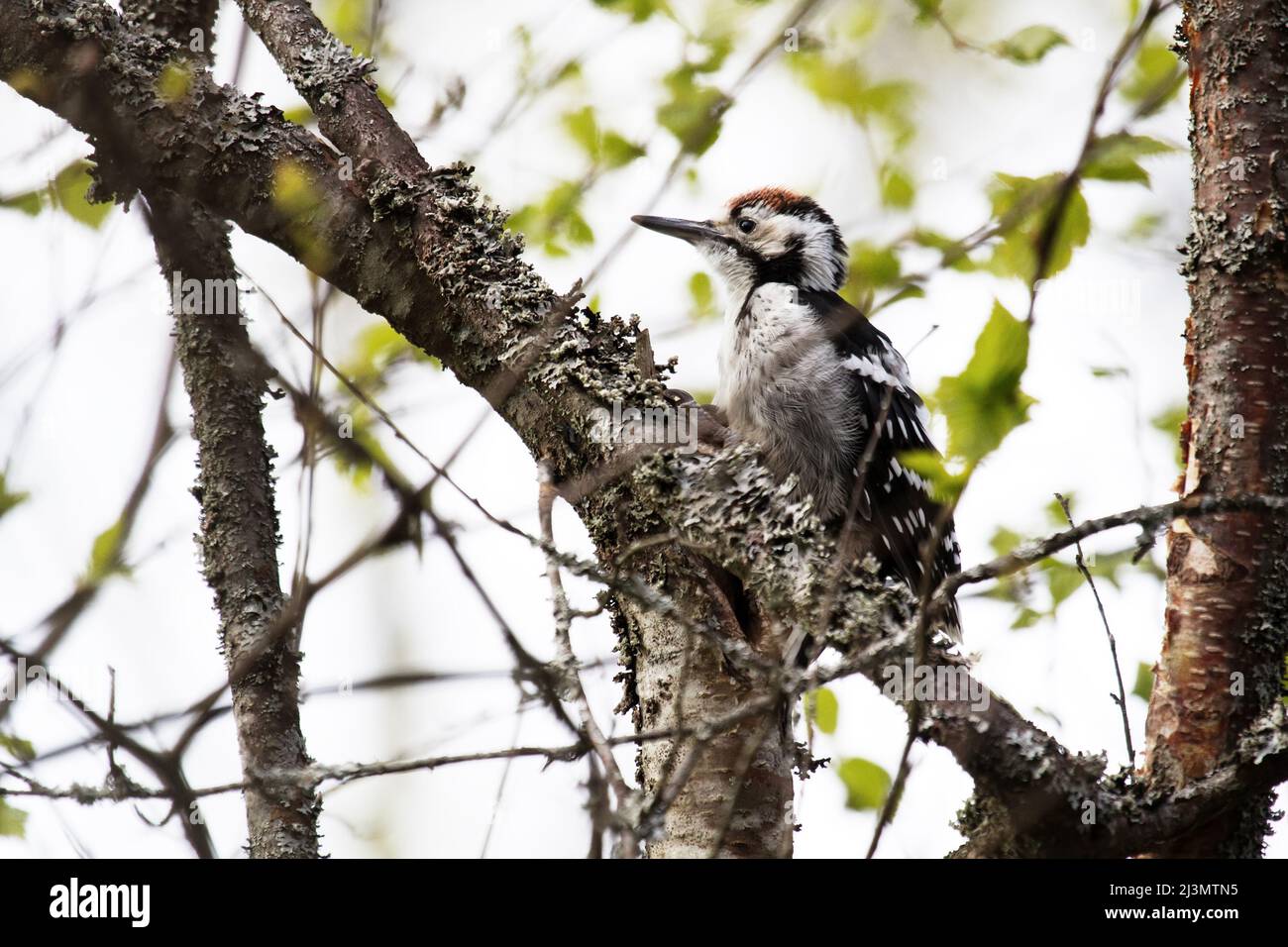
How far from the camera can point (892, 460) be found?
3711 mm

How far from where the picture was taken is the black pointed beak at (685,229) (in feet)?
14.6

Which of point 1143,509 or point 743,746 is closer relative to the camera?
point 1143,509

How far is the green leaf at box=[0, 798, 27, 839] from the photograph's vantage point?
2145mm

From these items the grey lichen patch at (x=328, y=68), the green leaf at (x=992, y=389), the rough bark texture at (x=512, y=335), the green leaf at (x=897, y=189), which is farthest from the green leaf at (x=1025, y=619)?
the grey lichen patch at (x=328, y=68)

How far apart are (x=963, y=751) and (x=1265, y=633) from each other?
0.84 m

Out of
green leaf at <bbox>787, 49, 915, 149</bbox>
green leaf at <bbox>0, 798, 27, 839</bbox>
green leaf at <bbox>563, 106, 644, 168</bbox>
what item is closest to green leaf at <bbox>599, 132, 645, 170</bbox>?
green leaf at <bbox>563, 106, 644, 168</bbox>

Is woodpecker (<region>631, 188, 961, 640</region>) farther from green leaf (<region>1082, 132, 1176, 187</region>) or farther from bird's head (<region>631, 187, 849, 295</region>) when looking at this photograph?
green leaf (<region>1082, 132, 1176, 187</region>)

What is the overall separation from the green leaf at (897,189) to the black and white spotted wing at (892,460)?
1.06 metres

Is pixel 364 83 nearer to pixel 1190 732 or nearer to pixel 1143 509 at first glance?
pixel 1143 509

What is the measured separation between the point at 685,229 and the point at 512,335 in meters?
2.27

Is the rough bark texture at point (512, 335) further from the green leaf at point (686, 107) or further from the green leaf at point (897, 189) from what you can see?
the green leaf at point (897, 189)

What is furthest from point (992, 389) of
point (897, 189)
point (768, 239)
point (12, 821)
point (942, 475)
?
point (768, 239)
